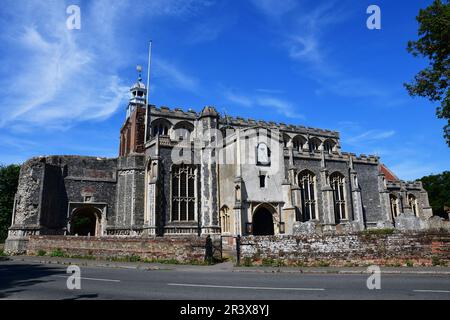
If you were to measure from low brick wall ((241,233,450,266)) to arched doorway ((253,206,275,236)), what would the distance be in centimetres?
959

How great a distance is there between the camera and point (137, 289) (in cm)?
850

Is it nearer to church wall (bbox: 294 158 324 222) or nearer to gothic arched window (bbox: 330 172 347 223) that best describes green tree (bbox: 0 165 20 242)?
church wall (bbox: 294 158 324 222)

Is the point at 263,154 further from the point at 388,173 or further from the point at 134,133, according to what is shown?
the point at 388,173

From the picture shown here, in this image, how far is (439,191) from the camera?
52.4 m

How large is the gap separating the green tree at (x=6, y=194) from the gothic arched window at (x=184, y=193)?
75.7 ft

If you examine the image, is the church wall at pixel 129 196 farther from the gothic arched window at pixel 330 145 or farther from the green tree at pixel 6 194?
the gothic arched window at pixel 330 145

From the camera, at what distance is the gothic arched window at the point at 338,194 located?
2908cm

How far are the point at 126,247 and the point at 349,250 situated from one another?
11.1 meters

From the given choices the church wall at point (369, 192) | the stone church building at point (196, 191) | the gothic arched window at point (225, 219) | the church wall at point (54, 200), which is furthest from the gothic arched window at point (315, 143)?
the church wall at point (54, 200)

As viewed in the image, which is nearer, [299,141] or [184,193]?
[184,193]

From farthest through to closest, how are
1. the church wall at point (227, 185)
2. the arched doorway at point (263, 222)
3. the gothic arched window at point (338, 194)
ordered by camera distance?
the gothic arched window at point (338, 194)
the arched doorway at point (263, 222)
the church wall at point (227, 185)

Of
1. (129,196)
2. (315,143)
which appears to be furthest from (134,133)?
(315,143)

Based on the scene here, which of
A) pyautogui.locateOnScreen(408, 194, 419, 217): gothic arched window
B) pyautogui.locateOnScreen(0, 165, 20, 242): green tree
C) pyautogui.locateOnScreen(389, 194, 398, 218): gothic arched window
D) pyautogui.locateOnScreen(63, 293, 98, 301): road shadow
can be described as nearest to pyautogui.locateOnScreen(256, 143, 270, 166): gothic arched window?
pyautogui.locateOnScreen(389, 194, 398, 218): gothic arched window

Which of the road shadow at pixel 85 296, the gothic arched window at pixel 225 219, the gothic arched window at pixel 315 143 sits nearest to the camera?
the road shadow at pixel 85 296
